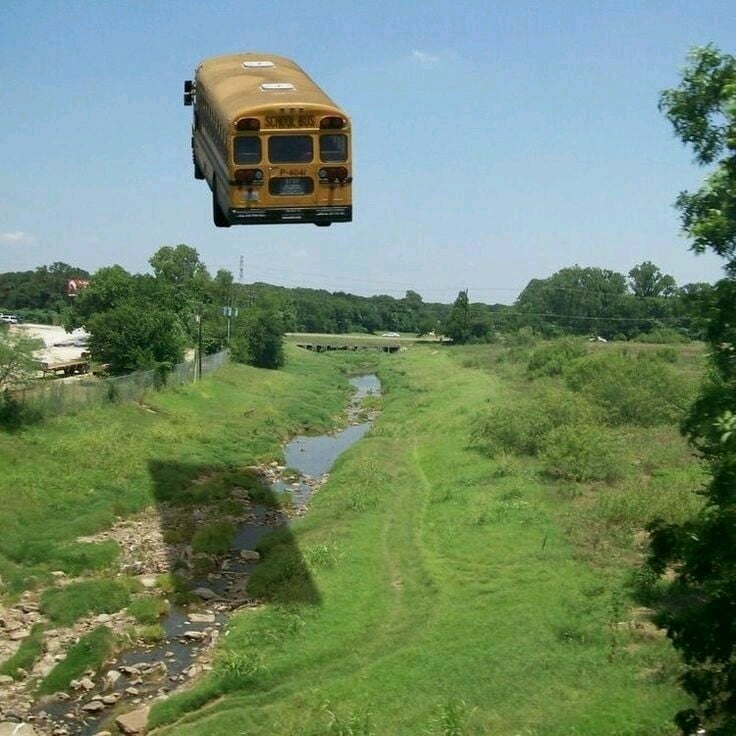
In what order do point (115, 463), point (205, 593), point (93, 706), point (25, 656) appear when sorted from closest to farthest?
point (93, 706)
point (25, 656)
point (205, 593)
point (115, 463)

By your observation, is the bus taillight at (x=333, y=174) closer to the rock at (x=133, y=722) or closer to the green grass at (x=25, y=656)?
the rock at (x=133, y=722)

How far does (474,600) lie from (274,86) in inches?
485

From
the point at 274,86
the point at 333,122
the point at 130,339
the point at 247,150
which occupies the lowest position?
the point at 130,339

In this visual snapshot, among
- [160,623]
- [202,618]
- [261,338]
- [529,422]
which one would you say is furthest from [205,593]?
[261,338]

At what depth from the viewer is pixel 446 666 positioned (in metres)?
18.6

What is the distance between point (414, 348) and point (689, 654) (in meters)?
119

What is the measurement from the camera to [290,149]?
19922mm

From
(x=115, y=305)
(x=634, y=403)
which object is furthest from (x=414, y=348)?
(x=634, y=403)

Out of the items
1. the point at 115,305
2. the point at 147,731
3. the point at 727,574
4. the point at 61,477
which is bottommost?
the point at 147,731

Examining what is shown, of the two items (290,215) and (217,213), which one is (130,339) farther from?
(290,215)

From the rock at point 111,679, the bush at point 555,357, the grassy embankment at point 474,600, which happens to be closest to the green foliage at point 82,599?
the rock at point 111,679

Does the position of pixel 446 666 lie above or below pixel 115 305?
below

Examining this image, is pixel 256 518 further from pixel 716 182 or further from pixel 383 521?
pixel 716 182

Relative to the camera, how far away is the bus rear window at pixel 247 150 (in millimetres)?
19859
